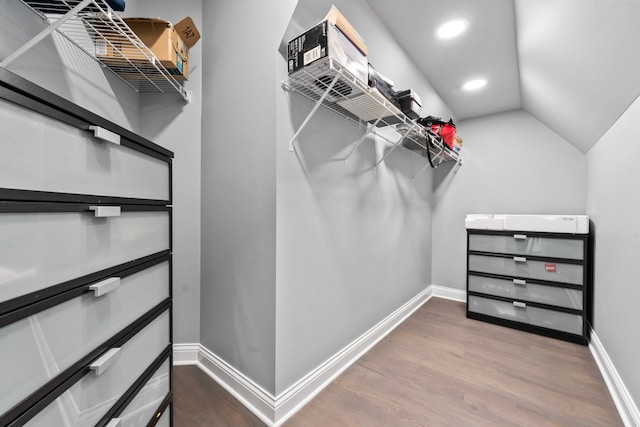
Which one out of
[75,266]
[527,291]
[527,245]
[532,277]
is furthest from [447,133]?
[75,266]

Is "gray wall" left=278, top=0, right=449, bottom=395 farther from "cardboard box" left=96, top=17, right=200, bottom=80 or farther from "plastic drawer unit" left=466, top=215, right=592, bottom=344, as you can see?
"plastic drawer unit" left=466, top=215, right=592, bottom=344

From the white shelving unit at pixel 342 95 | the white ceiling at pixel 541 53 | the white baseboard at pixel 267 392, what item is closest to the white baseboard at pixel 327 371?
the white baseboard at pixel 267 392

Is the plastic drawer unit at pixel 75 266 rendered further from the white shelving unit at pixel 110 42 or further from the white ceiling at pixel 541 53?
the white ceiling at pixel 541 53

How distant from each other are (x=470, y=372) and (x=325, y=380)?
3.36 feet

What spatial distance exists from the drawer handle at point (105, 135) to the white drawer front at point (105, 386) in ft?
2.33

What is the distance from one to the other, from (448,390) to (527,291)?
1516mm

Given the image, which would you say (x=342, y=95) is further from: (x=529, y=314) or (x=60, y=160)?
(x=529, y=314)

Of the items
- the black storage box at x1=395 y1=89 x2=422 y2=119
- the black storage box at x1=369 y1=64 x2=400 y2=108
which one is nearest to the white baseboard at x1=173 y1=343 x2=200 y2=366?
the black storage box at x1=369 y1=64 x2=400 y2=108

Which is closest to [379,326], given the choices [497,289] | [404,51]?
[497,289]

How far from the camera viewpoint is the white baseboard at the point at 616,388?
1278 mm

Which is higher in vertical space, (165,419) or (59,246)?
(59,246)

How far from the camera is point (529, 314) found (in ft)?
7.91

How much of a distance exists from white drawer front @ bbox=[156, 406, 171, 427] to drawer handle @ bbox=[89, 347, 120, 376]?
524mm

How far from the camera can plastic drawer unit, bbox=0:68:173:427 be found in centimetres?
57
